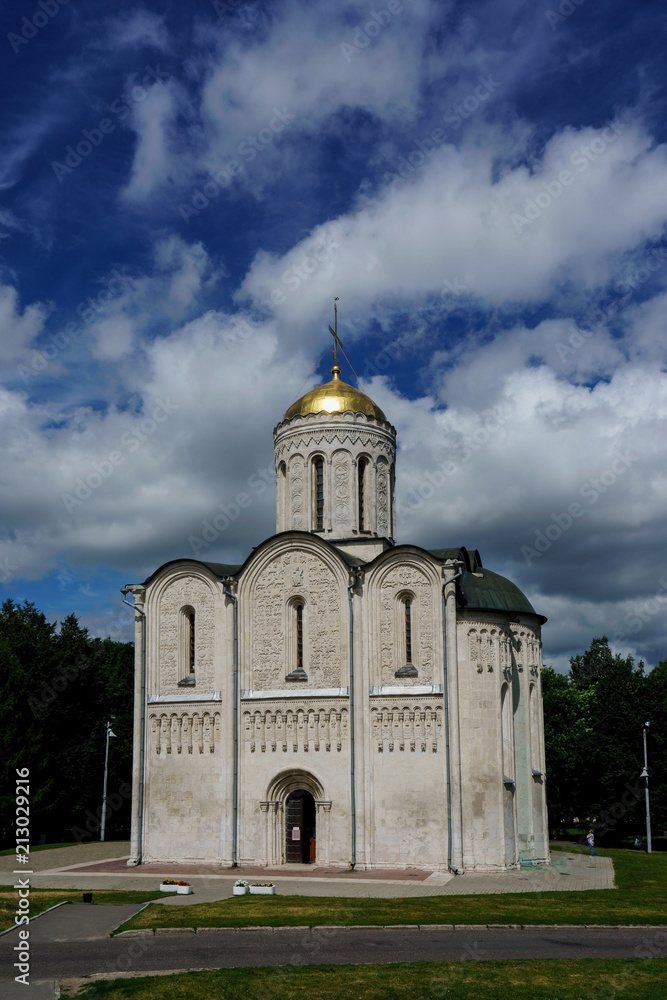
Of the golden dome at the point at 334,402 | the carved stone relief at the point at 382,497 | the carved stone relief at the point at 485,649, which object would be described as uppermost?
the golden dome at the point at 334,402

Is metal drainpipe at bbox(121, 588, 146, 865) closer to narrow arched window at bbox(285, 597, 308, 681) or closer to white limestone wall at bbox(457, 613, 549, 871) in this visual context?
narrow arched window at bbox(285, 597, 308, 681)

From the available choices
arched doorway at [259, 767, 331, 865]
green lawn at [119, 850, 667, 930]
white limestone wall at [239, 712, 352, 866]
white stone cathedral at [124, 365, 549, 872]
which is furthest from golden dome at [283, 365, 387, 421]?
green lawn at [119, 850, 667, 930]

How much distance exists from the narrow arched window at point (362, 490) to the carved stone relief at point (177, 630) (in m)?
5.69

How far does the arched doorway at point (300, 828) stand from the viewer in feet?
85.8

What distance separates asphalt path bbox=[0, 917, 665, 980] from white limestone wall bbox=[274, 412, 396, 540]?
618 inches

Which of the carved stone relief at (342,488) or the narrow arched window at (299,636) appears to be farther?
the carved stone relief at (342,488)

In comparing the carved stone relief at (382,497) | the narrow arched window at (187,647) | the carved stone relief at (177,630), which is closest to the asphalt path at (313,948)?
the carved stone relief at (177,630)

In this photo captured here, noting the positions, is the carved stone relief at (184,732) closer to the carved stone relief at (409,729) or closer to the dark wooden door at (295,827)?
the dark wooden door at (295,827)

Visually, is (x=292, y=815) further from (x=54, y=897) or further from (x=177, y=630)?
(x=54, y=897)

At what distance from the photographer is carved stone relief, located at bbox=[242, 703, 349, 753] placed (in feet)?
85.5

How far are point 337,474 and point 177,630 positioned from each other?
737cm

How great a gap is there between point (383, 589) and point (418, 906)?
10068 mm

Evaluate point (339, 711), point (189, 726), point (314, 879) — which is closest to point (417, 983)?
point (314, 879)

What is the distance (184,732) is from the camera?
89.8 feet
